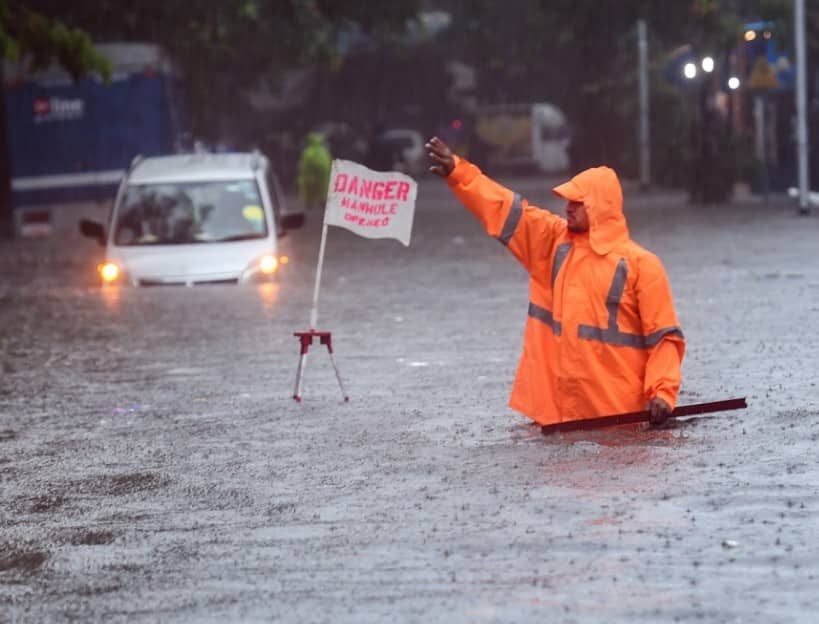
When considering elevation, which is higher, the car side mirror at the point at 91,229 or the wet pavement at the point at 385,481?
the car side mirror at the point at 91,229

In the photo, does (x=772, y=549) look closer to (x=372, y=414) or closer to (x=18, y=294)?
(x=372, y=414)

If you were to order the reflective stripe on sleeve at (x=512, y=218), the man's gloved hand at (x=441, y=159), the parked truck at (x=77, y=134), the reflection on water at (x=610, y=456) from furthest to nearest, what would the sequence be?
the parked truck at (x=77, y=134)
the reflective stripe on sleeve at (x=512, y=218)
the man's gloved hand at (x=441, y=159)
the reflection on water at (x=610, y=456)

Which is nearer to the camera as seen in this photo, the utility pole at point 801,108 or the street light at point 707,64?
the utility pole at point 801,108

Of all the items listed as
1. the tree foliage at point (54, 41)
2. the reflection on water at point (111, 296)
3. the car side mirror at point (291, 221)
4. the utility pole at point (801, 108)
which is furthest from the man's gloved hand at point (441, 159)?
the utility pole at point (801, 108)

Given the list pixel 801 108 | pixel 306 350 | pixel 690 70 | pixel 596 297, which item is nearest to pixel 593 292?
pixel 596 297

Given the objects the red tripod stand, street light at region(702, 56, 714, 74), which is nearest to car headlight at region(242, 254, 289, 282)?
the red tripod stand

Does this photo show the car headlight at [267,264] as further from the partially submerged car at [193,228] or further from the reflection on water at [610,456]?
the reflection on water at [610,456]

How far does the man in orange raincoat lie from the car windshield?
967cm

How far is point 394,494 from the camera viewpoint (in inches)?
332

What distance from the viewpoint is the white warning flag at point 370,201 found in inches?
454

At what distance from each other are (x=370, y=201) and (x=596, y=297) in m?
2.89

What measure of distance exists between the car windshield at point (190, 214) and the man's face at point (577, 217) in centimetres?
978

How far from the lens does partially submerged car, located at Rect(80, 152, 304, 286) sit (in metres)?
18.3

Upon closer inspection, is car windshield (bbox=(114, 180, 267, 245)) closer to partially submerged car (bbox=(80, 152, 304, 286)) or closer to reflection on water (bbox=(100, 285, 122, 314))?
partially submerged car (bbox=(80, 152, 304, 286))
